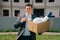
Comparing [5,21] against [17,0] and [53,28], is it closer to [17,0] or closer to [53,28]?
[53,28]

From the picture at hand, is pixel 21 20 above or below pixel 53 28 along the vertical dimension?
above

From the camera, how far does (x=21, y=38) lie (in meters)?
6.46

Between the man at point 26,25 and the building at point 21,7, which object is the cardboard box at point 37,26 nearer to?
the man at point 26,25

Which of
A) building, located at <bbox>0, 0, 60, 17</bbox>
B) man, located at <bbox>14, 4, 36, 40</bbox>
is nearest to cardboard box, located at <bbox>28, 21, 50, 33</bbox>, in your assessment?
man, located at <bbox>14, 4, 36, 40</bbox>

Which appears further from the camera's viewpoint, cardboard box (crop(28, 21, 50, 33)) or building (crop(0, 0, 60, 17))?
building (crop(0, 0, 60, 17))

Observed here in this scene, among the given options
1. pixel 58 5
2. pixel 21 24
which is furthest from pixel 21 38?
pixel 58 5

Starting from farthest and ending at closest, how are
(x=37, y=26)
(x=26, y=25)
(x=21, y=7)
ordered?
(x=21, y=7) → (x=26, y=25) → (x=37, y=26)

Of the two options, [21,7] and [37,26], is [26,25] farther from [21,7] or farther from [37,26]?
[21,7]

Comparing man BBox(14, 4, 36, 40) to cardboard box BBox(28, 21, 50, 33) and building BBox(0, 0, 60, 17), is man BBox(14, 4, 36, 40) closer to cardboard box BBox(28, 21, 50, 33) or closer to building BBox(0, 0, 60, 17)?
cardboard box BBox(28, 21, 50, 33)

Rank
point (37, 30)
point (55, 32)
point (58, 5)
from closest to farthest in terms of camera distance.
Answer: point (37, 30)
point (55, 32)
point (58, 5)

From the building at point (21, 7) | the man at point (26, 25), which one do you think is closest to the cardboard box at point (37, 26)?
the man at point (26, 25)

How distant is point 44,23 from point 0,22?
1459cm

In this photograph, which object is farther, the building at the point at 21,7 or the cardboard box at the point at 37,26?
the building at the point at 21,7

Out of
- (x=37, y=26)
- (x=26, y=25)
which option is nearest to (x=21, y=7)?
(x=26, y=25)
